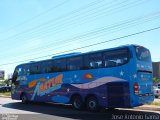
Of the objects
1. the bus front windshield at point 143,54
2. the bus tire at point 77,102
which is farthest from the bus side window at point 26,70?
the bus front windshield at point 143,54

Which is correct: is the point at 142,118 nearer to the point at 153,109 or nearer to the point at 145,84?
the point at 145,84

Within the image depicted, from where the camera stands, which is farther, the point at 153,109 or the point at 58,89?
the point at 58,89

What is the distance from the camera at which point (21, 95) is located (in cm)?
2439

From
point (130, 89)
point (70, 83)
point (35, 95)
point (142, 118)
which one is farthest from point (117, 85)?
point (35, 95)

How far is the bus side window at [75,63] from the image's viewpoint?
17975mm

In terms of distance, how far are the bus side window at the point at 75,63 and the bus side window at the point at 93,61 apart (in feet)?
1.56

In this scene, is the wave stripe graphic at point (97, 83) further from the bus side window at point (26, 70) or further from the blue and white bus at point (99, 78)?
the bus side window at point (26, 70)

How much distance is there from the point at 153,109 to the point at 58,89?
21.4ft

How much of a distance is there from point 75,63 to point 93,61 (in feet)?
5.54

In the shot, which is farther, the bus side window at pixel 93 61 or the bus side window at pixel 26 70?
the bus side window at pixel 26 70

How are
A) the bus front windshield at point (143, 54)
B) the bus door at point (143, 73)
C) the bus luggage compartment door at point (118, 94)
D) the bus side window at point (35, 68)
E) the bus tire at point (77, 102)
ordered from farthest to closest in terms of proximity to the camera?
the bus side window at point (35, 68) → the bus tire at point (77, 102) → the bus front windshield at point (143, 54) → the bus door at point (143, 73) → the bus luggage compartment door at point (118, 94)

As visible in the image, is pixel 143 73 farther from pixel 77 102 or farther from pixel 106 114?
pixel 77 102

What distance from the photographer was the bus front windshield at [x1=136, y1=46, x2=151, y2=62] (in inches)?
606

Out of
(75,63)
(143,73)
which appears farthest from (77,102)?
(143,73)
